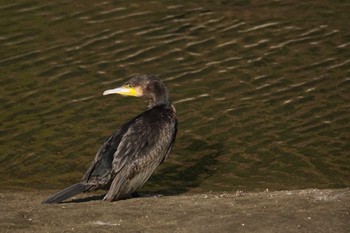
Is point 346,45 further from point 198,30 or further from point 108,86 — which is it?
point 108,86

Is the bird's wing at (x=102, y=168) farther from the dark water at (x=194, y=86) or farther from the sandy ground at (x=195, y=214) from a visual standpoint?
the dark water at (x=194, y=86)

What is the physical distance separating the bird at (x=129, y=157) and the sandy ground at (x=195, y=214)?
9.5 inches

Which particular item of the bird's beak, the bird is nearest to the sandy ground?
the bird

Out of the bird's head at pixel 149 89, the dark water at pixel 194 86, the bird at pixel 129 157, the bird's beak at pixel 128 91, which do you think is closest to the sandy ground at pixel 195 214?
the bird at pixel 129 157

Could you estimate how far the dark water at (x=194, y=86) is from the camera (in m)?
11.9

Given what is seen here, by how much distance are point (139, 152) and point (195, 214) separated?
5.61 feet

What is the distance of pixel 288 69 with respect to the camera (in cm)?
1447

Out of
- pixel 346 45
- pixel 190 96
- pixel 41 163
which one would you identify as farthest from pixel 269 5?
pixel 41 163

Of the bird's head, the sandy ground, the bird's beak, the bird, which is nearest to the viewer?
the sandy ground

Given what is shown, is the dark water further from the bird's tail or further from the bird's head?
the bird's tail

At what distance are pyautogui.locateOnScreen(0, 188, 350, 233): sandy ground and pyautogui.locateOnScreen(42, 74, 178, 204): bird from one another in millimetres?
241

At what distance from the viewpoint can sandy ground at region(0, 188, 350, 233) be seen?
816cm

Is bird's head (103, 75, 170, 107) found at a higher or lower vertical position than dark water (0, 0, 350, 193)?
higher

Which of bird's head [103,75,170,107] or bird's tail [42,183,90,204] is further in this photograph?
bird's head [103,75,170,107]
